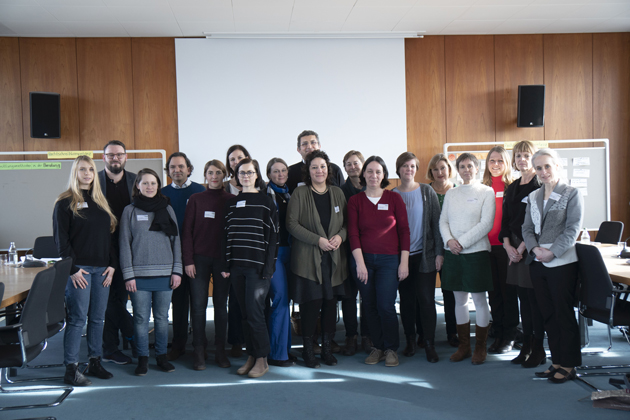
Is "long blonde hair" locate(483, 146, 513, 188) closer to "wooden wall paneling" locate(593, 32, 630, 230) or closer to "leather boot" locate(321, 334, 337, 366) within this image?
"leather boot" locate(321, 334, 337, 366)

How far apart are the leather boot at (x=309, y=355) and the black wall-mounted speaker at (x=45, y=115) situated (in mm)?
4369

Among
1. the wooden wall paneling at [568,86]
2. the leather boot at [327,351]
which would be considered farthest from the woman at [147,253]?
the wooden wall paneling at [568,86]

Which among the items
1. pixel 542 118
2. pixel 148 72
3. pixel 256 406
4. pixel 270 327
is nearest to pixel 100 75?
pixel 148 72

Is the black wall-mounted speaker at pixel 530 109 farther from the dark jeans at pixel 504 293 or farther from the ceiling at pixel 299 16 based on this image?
the dark jeans at pixel 504 293

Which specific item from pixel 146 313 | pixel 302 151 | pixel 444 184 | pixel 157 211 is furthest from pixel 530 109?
pixel 146 313

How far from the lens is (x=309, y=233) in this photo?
127 inches

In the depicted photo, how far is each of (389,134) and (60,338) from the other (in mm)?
4564

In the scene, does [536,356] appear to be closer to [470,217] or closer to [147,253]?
[470,217]

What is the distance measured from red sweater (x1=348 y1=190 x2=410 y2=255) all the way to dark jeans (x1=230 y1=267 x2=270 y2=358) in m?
0.73

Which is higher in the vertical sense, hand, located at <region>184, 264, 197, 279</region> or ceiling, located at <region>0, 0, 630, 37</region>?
ceiling, located at <region>0, 0, 630, 37</region>

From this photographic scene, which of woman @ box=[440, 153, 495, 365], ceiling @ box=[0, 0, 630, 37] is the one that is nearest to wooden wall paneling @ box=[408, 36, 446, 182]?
ceiling @ box=[0, 0, 630, 37]

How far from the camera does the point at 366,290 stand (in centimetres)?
337

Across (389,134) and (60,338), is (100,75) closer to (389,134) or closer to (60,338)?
(60,338)

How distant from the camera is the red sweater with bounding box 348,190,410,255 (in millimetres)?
3322
